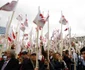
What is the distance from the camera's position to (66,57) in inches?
542

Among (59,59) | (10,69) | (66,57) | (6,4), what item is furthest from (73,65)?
(10,69)

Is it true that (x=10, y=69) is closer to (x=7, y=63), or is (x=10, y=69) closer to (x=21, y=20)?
(x=7, y=63)

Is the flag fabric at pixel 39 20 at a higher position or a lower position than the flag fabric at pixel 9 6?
lower

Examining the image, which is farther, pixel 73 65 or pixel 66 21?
pixel 66 21

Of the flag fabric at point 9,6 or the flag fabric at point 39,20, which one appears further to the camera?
the flag fabric at point 9,6

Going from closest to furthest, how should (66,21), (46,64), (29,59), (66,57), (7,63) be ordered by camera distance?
(7,63) < (29,59) < (46,64) < (66,57) < (66,21)

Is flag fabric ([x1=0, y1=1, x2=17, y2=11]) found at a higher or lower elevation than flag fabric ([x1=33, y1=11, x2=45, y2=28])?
higher

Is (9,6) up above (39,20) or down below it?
above

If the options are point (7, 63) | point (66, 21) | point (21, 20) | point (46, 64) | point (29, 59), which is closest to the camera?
point (7, 63)

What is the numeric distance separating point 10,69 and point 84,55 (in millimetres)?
4177

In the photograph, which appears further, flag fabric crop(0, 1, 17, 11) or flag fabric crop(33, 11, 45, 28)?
flag fabric crop(0, 1, 17, 11)

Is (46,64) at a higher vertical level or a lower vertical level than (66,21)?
lower

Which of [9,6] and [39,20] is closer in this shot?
[39,20]

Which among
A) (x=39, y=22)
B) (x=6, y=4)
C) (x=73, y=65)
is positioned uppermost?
(x=6, y=4)
